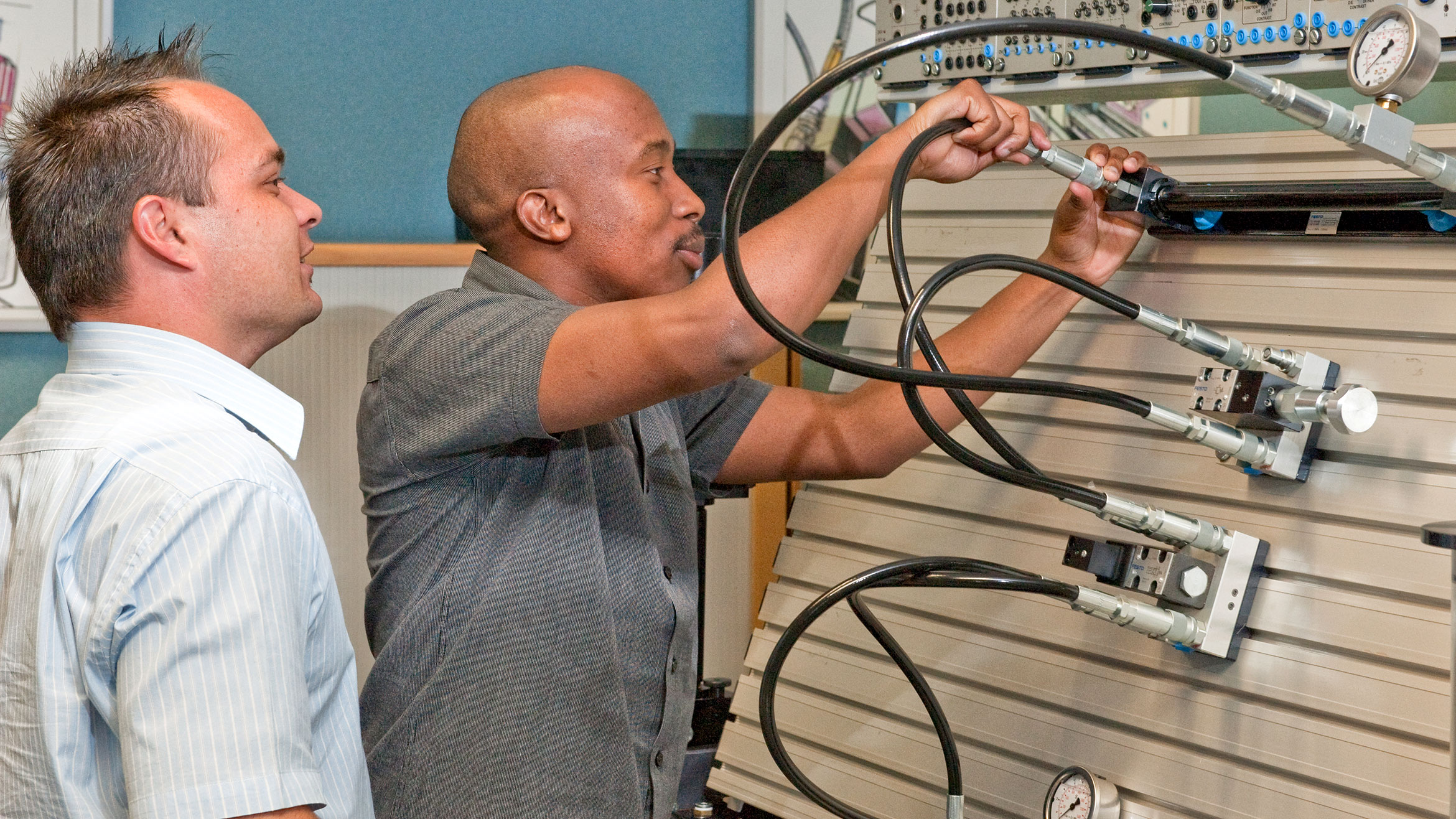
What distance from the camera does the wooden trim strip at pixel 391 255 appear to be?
6.53ft

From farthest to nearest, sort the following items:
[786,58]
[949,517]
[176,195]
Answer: [786,58]
[949,517]
[176,195]

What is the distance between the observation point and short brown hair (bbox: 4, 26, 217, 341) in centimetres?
94

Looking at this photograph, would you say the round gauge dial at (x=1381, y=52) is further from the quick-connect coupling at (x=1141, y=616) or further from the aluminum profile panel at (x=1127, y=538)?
the quick-connect coupling at (x=1141, y=616)

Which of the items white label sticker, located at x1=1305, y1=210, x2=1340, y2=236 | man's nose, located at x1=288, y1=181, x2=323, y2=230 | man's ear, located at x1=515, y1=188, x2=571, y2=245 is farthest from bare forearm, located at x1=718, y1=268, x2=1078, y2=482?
man's nose, located at x1=288, y1=181, x2=323, y2=230

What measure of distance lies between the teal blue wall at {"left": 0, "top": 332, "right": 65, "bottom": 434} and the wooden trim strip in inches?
16.8

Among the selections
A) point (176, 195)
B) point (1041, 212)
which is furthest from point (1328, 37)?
point (176, 195)

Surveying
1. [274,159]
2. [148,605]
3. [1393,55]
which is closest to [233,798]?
[148,605]

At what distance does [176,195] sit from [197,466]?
251mm

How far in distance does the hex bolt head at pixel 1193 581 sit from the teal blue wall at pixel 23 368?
167cm

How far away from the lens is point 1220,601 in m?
1.11

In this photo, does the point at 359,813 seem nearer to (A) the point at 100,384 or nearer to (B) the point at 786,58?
(A) the point at 100,384

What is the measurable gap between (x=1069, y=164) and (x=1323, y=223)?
233 millimetres

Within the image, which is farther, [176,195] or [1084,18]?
[1084,18]

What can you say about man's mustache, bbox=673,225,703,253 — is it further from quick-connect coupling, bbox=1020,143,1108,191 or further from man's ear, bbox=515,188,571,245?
quick-connect coupling, bbox=1020,143,1108,191
